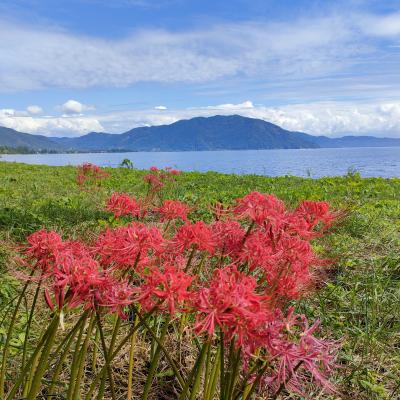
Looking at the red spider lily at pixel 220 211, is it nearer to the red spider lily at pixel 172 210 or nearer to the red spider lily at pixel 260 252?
the red spider lily at pixel 260 252

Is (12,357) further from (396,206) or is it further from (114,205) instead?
(396,206)

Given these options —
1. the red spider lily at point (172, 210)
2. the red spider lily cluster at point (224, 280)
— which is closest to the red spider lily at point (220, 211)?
the red spider lily cluster at point (224, 280)

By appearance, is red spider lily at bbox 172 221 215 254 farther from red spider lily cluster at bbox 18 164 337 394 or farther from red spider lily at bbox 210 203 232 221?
red spider lily at bbox 210 203 232 221

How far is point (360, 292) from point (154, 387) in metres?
2.78

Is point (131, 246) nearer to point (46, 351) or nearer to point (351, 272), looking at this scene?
point (46, 351)

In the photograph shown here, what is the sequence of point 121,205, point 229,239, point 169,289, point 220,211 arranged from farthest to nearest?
point 121,205, point 220,211, point 229,239, point 169,289

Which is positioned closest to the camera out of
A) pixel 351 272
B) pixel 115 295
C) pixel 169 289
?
pixel 169 289

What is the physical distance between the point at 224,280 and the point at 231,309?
0.12 meters

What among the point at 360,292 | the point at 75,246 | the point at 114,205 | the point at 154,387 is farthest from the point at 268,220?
the point at 360,292

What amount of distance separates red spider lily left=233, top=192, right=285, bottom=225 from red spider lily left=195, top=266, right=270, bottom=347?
679mm

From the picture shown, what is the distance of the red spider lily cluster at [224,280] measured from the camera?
1347 millimetres

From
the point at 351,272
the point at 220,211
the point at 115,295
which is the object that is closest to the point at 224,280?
the point at 115,295

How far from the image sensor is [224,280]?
140 cm

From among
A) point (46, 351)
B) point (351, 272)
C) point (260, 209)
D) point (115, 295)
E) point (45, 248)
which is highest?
point (260, 209)
